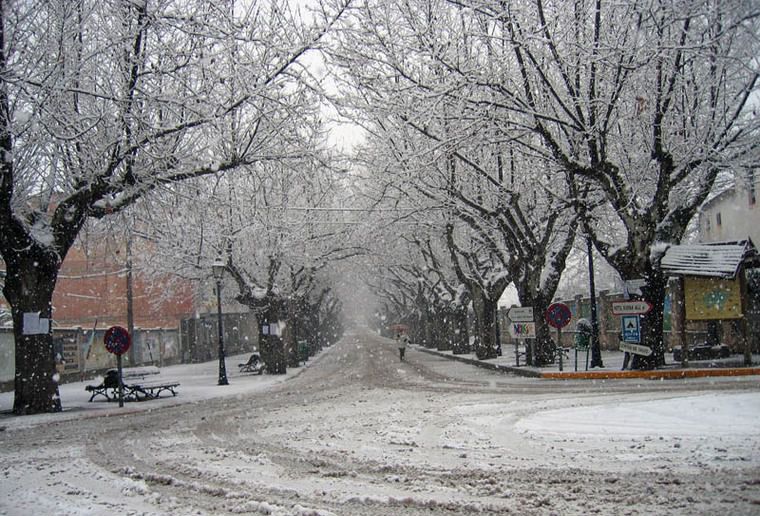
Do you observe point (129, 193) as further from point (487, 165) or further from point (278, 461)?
point (487, 165)

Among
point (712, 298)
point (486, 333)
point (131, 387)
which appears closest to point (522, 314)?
point (712, 298)

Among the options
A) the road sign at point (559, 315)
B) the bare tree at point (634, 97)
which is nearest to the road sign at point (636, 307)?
the bare tree at point (634, 97)

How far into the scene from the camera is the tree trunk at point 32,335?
15.1 meters

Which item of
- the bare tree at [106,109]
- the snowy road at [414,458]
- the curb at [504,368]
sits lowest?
the curb at [504,368]

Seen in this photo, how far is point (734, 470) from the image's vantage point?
21.7 feet

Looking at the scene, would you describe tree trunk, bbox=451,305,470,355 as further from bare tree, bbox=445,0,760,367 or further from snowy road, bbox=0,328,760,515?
snowy road, bbox=0,328,760,515

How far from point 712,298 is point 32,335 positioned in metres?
16.7

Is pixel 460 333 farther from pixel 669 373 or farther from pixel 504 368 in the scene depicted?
pixel 669 373

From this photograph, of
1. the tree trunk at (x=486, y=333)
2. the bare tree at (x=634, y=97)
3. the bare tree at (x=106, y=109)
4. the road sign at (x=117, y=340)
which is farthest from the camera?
the tree trunk at (x=486, y=333)

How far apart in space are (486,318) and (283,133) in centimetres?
1920

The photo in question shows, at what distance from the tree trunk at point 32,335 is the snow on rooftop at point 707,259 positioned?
15254 mm

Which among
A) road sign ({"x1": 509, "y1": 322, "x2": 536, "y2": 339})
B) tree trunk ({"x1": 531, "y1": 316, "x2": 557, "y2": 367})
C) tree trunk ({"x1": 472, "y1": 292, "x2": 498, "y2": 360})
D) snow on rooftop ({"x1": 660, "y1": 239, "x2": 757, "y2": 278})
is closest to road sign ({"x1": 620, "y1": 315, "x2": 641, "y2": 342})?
snow on rooftop ({"x1": 660, "y1": 239, "x2": 757, "y2": 278})

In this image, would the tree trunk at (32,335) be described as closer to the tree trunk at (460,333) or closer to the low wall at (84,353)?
the low wall at (84,353)

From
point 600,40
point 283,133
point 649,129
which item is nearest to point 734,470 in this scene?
point 600,40
